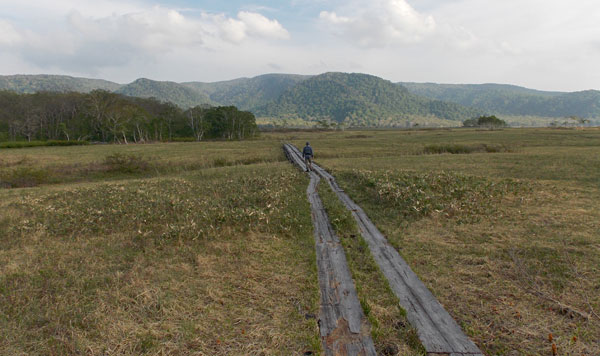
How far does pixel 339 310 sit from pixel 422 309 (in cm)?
182

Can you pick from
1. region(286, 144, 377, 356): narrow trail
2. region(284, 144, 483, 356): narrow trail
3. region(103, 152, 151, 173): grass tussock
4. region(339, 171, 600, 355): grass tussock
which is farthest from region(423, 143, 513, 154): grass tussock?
region(286, 144, 377, 356): narrow trail

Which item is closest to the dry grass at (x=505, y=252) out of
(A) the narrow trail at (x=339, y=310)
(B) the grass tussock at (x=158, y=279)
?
(A) the narrow trail at (x=339, y=310)

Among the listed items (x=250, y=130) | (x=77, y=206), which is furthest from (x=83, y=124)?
(x=77, y=206)

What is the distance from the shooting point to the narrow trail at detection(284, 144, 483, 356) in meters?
5.10

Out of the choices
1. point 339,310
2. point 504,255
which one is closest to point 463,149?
point 504,255

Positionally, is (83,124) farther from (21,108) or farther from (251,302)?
(251,302)

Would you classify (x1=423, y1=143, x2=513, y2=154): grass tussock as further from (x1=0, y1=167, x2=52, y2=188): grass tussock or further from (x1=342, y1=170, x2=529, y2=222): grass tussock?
(x1=0, y1=167, x2=52, y2=188): grass tussock

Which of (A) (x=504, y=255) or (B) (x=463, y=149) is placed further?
(B) (x=463, y=149)

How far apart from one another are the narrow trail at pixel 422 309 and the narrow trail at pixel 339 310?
1.04m

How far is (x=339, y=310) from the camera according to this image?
6156 mm

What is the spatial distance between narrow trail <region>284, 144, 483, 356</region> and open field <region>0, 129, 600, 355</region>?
9.8 inches

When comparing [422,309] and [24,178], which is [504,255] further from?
[24,178]

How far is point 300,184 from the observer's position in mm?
21016

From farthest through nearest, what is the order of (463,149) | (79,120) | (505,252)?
(79,120), (463,149), (505,252)
